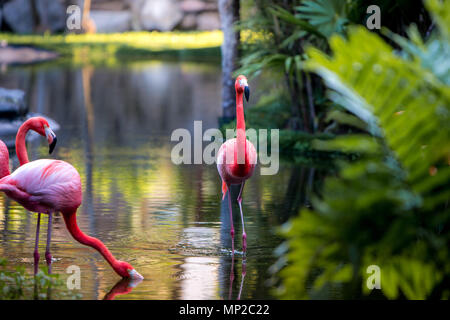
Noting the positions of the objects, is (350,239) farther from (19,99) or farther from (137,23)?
(137,23)

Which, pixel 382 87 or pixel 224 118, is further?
pixel 224 118

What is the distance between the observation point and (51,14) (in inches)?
1341

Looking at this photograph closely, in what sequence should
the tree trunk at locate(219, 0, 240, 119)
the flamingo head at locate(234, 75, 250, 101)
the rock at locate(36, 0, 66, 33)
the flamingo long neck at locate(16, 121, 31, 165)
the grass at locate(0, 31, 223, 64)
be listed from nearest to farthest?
the flamingo head at locate(234, 75, 250, 101) → the flamingo long neck at locate(16, 121, 31, 165) → the tree trunk at locate(219, 0, 240, 119) → the grass at locate(0, 31, 223, 64) → the rock at locate(36, 0, 66, 33)

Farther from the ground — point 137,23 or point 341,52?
point 137,23

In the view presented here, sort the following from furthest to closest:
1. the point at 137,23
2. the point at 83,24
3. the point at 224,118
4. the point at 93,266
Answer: the point at 137,23, the point at 83,24, the point at 224,118, the point at 93,266

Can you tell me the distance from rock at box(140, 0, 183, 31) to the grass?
0.83m

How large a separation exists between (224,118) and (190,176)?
4.00 metres

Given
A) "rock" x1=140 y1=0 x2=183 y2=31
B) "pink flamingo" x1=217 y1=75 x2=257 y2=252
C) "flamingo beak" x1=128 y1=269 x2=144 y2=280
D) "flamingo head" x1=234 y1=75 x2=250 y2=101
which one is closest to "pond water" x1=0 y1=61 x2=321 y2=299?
"flamingo beak" x1=128 y1=269 x2=144 y2=280

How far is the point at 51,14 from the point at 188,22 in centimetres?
584

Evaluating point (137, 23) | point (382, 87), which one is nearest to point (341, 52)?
point (382, 87)

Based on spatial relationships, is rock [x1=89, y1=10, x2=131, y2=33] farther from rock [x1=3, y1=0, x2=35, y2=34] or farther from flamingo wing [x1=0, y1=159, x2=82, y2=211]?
flamingo wing [x1=0, y1=159, x2=82, y2=211]

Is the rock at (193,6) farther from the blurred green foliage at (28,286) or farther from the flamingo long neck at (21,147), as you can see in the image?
the blurred green foliage at (28,286)

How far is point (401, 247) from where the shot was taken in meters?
3.11

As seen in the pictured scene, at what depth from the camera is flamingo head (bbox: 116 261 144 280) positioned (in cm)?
537
